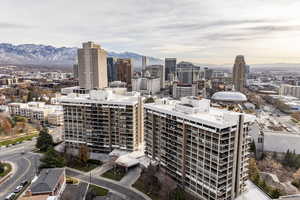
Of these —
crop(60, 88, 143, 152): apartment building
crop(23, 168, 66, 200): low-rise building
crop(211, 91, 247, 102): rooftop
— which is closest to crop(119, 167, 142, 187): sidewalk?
crop(60, 88, 143, 152): apartment building

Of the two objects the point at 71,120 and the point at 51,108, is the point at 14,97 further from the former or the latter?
the point at 71,120

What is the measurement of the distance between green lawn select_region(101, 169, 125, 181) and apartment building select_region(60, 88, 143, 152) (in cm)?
874

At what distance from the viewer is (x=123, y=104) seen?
191 ft

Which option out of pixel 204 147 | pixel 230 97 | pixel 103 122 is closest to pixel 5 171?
pixel 103 122

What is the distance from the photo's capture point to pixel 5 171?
53.4m

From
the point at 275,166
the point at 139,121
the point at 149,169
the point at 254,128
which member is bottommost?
the point at 275,166

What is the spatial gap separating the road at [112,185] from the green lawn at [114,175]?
4.69 ft

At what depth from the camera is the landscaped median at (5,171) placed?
5039cm

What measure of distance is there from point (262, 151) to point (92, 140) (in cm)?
5738

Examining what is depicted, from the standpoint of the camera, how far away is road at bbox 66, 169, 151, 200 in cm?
4375

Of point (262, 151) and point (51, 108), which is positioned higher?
point (51, 108)

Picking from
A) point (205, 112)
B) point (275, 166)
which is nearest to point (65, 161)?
point (205, 112)

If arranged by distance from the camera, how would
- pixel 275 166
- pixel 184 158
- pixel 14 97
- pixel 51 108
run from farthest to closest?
pixel 14 97
pixel 51 108
pixel 275 166
pixel 184 158

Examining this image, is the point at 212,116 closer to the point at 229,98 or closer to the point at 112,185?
the point at 112,185
